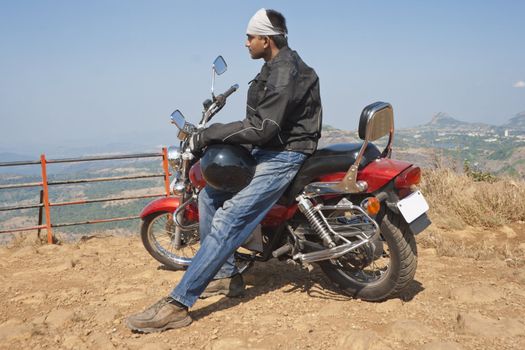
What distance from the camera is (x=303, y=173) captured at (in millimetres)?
3445

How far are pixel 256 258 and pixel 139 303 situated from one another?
0.99m

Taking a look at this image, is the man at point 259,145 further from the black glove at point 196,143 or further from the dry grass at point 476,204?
the dry grass at point 476,204

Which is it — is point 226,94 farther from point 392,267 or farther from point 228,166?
point 392,267

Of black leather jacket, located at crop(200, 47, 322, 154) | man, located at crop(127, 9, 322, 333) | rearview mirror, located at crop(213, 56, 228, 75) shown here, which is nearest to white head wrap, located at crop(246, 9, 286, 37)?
man, located at crop(127, 9, 322, 333)

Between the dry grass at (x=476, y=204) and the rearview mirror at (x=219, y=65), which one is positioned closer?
the rearview mirror at (x=219, y=65)

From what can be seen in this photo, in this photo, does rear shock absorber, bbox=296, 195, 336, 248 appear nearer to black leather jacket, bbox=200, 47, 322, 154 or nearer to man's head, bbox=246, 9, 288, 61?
black leather jacket, bbox=200, 47, 322, 154

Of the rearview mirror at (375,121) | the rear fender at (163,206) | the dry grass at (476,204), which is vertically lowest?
the dry grass at (476,204)

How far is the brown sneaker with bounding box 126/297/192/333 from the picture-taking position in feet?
10.5

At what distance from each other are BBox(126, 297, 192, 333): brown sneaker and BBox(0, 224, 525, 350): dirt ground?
58 mm

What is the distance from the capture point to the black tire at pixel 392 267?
3324 mm

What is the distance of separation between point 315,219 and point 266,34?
1324 millimetres

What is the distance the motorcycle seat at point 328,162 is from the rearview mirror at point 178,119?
0.94m

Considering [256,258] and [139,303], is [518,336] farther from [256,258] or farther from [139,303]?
[139,303]

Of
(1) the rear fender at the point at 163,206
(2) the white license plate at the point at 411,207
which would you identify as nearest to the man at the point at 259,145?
(2) the white license plate at the point at 411,207
